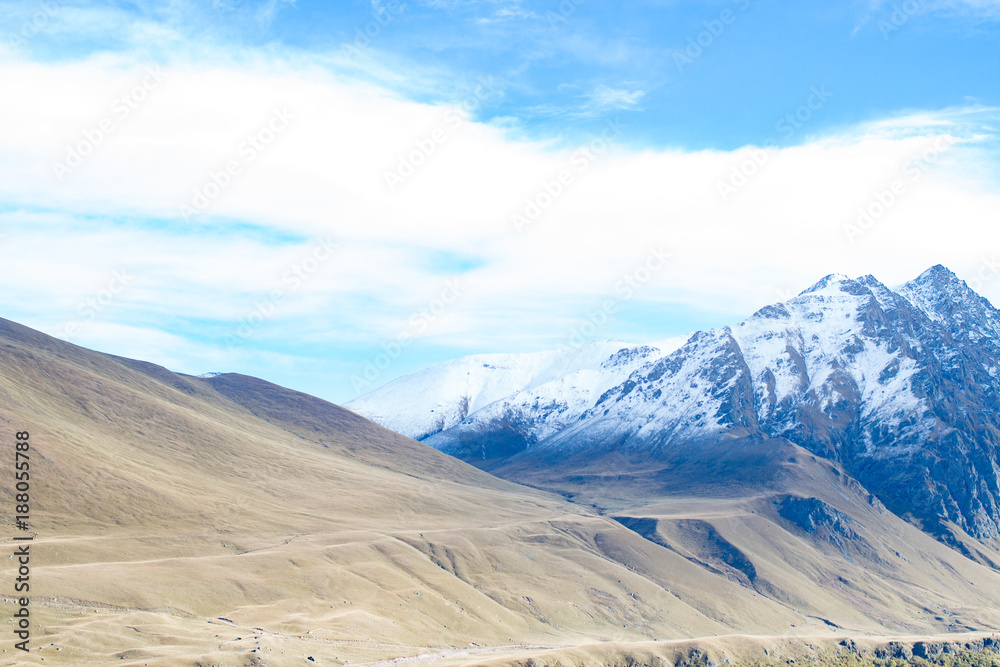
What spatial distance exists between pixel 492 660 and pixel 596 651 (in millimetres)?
28974

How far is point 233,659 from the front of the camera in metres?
152

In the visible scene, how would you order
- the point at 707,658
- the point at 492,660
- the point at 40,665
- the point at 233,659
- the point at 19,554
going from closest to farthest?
the point at 40,665, the point at 233,659, the point at 492,660, the point at 19,554, the point at 707,658

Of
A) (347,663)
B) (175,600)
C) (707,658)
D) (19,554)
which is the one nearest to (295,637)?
(347,663)

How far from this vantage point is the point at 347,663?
6526 inches

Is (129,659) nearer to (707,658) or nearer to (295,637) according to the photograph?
(295,637)

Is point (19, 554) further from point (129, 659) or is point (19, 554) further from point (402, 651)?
point (402, 651)

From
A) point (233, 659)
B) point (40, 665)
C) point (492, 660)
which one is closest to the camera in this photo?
point (40, 665)

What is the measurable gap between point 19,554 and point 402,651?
76875mm

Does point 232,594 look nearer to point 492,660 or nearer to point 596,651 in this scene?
point 492,660

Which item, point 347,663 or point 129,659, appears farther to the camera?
point 347,663

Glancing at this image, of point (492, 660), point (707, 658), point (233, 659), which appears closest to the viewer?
point (233, 659)

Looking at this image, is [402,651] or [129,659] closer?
[129,659]

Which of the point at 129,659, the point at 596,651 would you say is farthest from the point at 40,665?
the point at 596,651

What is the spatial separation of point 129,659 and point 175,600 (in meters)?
40.6
